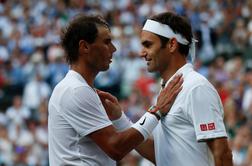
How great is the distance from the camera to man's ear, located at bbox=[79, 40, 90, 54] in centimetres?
574

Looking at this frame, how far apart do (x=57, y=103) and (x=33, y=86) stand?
10791 millimetres

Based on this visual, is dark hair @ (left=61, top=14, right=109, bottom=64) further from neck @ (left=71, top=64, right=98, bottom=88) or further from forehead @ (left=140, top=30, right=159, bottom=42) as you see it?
forehead @ (left=140, top=30, right=159, bottom=42)

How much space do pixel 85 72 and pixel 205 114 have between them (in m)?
0.92

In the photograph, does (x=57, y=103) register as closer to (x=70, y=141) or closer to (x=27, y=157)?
(x=70, y=141)

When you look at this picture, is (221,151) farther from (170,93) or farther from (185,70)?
(185,70)

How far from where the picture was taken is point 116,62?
16.2m

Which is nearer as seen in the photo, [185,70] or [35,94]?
[185,70]

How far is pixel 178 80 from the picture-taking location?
5.72m

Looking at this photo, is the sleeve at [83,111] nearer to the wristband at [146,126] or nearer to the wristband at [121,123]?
the wristband at [146,126]

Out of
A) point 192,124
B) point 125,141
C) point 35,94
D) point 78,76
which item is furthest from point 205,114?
point 35,94

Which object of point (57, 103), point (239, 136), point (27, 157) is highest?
point (57, 103)

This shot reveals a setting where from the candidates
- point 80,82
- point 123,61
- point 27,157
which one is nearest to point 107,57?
point 80,82

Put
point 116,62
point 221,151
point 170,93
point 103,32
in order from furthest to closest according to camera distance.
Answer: point 116,62 < point 103,32 < point 170,93 < point 221,151

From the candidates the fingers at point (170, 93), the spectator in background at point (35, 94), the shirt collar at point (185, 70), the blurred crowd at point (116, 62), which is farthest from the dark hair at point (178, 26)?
the spectator in background at point (35, 94)
